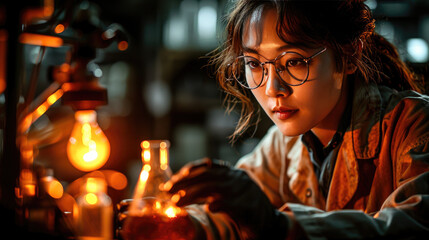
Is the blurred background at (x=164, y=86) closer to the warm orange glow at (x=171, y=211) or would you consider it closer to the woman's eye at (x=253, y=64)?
the woman's eye at (x=253, y=64)

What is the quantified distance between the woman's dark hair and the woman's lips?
149 millimetres

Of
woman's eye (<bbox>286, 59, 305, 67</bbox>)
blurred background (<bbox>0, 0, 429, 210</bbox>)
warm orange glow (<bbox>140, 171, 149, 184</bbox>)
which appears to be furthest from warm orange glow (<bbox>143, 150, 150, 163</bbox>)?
blurred background (<bbox>0, 0, 429, 210</bbox>)

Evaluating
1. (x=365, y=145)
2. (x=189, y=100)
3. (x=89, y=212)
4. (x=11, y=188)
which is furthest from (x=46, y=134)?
(x=189, y=100)

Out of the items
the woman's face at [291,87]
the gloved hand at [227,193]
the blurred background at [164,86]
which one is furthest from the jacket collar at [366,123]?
the blurred background at [164,86]

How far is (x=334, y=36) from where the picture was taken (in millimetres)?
938

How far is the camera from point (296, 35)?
0.89 meters

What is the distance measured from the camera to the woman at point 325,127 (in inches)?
27.8

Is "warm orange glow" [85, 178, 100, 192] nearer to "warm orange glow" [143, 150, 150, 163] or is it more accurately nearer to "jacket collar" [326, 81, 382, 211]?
"warm orange glow" [143, 150, 150, 163]

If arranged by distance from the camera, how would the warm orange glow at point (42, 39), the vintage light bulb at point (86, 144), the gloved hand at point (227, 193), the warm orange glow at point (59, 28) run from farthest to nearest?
the vintage light bulb at point (86, 144), the warm orange glow at point (59, 28), the warm orange glow at point (42, 39), the gloved hand at point (227, 193)

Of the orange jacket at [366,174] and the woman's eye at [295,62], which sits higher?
the woman's eye at [295,62]

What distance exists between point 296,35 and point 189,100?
94.5 inches

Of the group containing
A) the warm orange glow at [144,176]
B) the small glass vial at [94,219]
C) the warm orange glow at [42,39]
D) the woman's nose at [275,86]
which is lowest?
the small glass vial at [94,219]

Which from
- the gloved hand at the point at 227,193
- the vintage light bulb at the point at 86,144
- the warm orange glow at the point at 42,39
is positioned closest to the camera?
the gloved hand at the point at 227,193

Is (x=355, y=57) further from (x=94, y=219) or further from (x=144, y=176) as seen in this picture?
(x=94, y=219)
